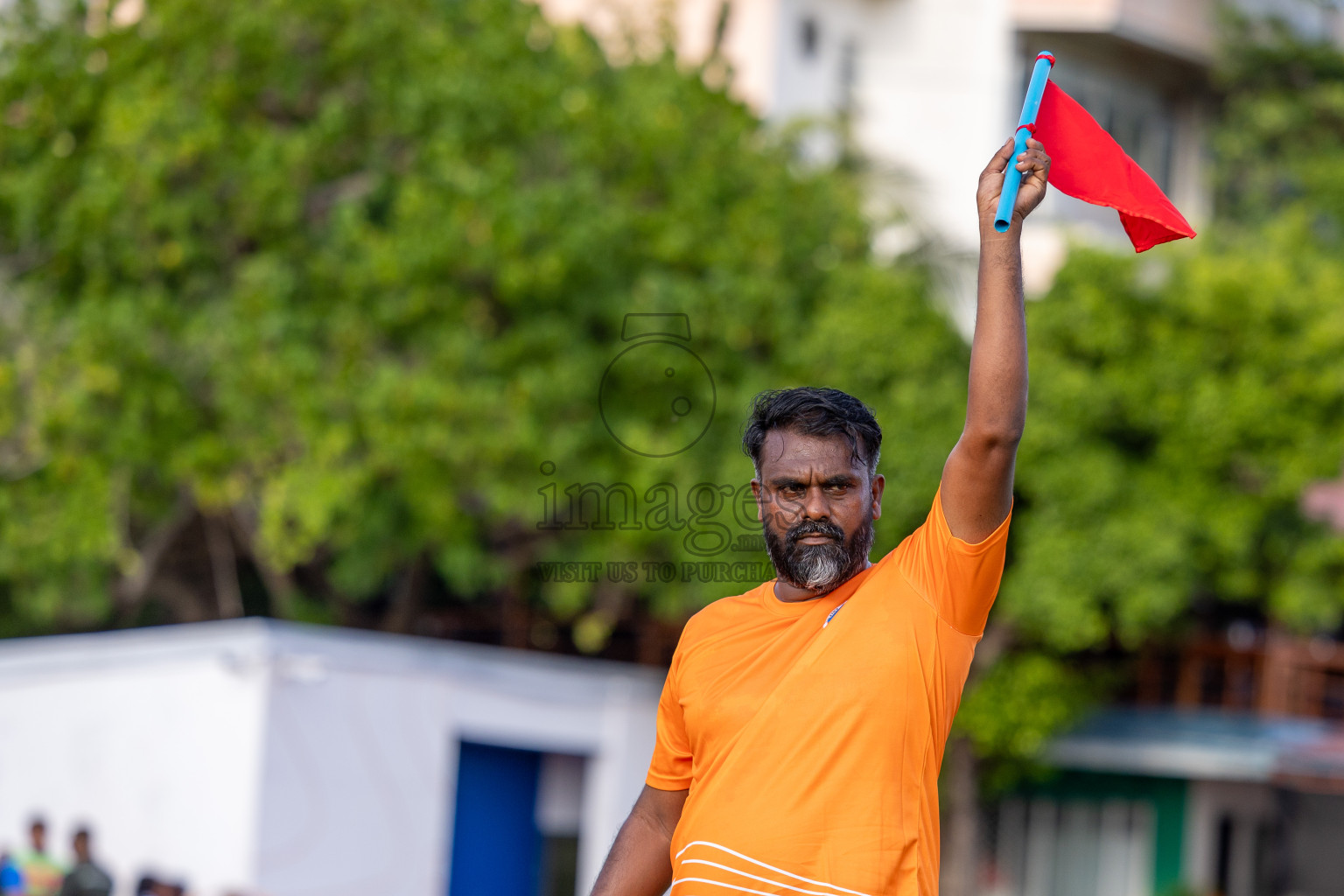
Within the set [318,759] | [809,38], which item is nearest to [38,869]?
[318,759]

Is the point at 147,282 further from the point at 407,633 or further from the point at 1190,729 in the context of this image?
the point at 1190,729

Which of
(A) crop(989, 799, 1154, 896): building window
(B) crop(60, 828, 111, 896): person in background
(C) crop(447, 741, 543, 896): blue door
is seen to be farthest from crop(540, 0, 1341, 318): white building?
(B) crop(60, 828, 111, 896): person in background

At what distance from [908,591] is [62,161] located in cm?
1055

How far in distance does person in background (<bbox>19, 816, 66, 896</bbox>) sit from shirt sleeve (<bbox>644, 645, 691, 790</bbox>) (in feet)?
28.1

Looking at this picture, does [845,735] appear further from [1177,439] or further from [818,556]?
[1177,439]

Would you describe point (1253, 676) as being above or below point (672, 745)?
below

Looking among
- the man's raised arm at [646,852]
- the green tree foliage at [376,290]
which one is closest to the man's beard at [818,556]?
the man's raised arm at [646,852]

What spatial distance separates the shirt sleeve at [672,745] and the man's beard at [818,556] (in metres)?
0.26

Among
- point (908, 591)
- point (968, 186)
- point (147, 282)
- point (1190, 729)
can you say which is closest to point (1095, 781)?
point (1190, 729)

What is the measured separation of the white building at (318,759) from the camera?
963 cm

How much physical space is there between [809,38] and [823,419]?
585 inches

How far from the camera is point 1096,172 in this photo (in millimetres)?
2584

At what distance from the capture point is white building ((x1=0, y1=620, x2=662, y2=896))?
9633 mm

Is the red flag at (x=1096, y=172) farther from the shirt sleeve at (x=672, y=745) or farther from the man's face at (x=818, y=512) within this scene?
the shirt sleeve at (x=672, y=745)
